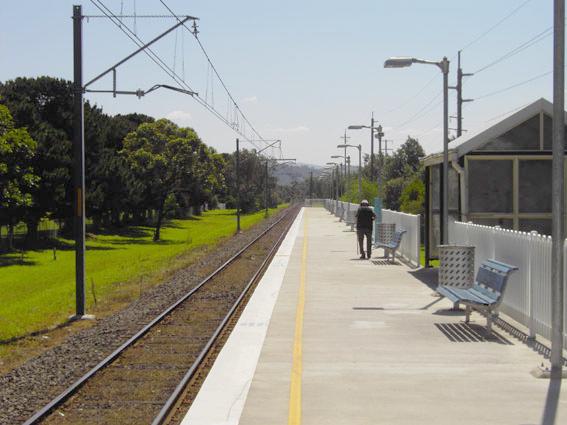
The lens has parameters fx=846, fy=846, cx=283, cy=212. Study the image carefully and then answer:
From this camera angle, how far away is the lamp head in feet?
59.3

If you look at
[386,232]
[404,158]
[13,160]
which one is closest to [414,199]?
[386,232]

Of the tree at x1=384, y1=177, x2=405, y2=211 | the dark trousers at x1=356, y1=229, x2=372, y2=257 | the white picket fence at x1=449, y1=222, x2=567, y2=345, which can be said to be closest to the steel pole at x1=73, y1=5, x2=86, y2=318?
the white picket fence at x1=449, y1=222, x2=567, y2=345

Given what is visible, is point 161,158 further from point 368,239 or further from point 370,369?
point 370,369

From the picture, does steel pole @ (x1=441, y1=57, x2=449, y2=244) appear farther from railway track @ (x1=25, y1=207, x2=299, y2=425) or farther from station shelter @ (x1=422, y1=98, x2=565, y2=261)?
railway track @ (x1=25, y1=207, x2=299, y2=425)

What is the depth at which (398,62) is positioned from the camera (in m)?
18.2

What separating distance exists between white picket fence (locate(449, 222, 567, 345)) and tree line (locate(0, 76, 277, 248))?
85.6 ft

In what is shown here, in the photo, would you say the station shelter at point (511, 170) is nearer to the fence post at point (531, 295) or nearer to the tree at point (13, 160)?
the fence post at point (531, 295)

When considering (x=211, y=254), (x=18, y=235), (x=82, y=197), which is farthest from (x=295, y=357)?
(x=18, y=235)

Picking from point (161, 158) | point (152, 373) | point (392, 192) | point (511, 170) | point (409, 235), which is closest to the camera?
point (152, 373)

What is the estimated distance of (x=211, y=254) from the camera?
37.5 m

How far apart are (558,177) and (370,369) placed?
3.17 meters

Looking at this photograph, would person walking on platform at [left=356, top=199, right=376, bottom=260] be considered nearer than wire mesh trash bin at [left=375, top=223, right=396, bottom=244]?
Yes

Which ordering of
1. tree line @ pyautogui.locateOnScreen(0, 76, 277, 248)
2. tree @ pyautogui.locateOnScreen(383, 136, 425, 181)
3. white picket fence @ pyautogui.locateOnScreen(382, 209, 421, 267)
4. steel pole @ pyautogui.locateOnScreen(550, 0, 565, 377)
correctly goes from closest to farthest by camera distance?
steel pole @ pyautogui.locateOnScreen(550, 0, 565, 377) < white picket fence @ pyautogui.locateOnScreen(382, 209, 421, 267) < tree line @ pyautogui.locateOnScreen(0, 76, 277, 248) < tree @ pyautogui.locateOnScreen(383, 136, 425, 181)

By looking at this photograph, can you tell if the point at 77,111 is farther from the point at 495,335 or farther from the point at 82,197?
the point at 495,335
